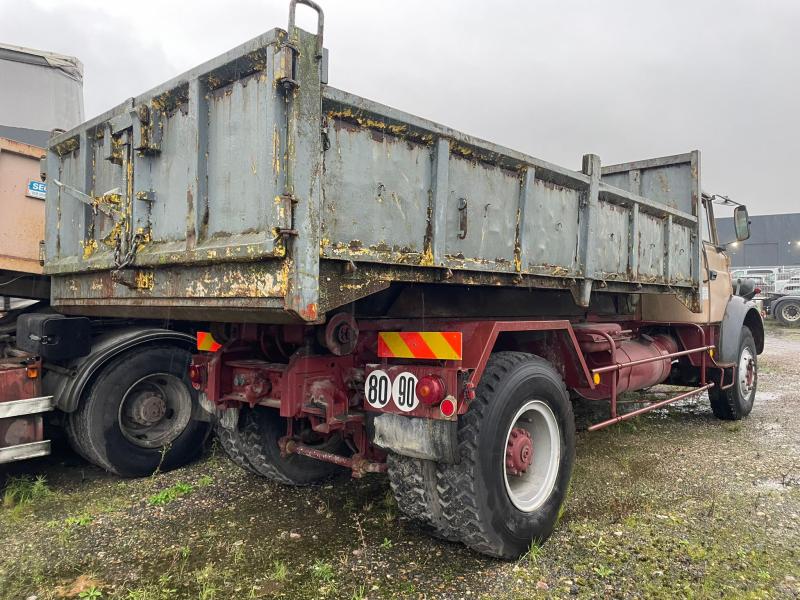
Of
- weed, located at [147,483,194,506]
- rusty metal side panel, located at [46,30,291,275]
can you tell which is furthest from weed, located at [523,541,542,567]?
weed, located at [147,483,194,506]

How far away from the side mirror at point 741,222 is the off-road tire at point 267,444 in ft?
18.0

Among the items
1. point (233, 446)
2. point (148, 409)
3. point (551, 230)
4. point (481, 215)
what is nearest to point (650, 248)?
point (551, 230)

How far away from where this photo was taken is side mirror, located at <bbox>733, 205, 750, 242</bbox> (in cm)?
647

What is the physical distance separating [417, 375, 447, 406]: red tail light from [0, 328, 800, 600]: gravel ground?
986 millimetres

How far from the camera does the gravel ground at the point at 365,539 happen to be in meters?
2.87

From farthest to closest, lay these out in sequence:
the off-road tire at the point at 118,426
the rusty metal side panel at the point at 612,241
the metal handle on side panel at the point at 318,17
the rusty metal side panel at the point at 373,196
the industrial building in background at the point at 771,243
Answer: the industrial building in background at the point at 771,243
the off-road tire at the point at 118,426
the rusty metal side panel at the point at 612,241
the rusty metal side panel at the point at 373,196
the metal handle on side panel at the point at 318,17

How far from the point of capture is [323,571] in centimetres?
295

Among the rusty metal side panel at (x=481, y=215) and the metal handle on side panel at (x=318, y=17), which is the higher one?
the metal handle on side panel at (x=318, y=17)

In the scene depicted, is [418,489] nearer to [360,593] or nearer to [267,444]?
[360,593]

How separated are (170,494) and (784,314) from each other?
23.2m

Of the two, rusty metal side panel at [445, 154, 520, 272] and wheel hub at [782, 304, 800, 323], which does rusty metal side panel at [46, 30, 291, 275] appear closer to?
rusty metal side panel at [445, 154, 520, 272]

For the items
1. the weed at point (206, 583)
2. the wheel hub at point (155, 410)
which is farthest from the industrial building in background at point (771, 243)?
the weed at point (206, 583)

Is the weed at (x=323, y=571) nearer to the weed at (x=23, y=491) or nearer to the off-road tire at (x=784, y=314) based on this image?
the weed at (x=23, y=491)

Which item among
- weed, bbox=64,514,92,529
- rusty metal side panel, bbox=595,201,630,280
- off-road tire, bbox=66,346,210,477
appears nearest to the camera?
weed, bbox=64,514,92,529
